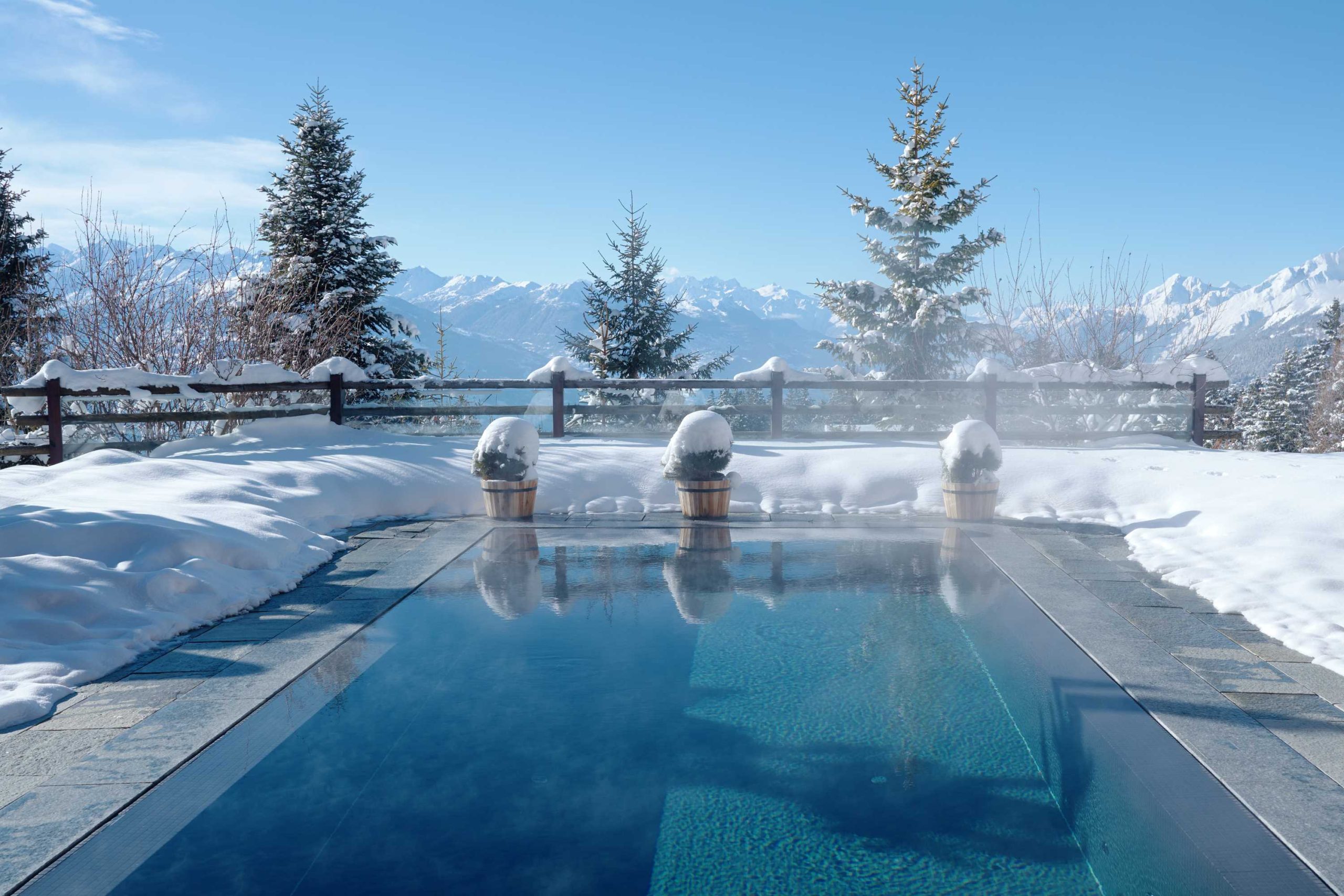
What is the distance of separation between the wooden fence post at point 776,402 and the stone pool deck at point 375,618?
5.78 meters

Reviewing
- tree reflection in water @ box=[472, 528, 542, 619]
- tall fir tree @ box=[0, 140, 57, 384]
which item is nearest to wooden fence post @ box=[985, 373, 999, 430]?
tree reflection in water @ box=[472, 528, 542, 619]

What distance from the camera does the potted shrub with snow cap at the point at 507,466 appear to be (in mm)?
7195

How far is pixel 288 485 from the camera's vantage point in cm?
745

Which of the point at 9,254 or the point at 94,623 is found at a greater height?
the point at 9,254

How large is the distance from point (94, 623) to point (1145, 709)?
15.6 ft

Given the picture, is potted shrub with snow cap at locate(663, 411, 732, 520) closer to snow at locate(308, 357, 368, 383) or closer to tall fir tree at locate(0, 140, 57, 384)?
snow at locate(308, 357, 368, 383)

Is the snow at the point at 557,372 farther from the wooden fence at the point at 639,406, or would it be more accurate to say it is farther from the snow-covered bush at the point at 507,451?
the snow-covered bush at the point at 507,451

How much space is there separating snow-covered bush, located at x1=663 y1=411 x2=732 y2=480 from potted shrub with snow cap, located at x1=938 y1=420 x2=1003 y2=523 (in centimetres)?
199

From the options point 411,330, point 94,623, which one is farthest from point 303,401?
point 94,623

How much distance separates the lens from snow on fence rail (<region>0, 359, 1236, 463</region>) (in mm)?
9836

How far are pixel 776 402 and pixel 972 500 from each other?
4413mm

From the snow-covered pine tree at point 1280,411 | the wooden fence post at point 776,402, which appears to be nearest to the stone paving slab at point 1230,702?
the wooden fence post at point 776,402

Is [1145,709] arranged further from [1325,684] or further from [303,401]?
[303,401]

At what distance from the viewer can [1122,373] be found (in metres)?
12.2
